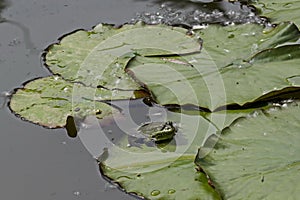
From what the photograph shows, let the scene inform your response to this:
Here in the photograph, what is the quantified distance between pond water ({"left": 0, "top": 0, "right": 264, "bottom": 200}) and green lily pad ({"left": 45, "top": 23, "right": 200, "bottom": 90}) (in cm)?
9

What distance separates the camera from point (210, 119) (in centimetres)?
161

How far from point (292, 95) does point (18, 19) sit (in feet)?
3.93

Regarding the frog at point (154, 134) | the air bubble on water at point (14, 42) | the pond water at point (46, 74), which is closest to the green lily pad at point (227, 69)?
the frog at point (154, 134)

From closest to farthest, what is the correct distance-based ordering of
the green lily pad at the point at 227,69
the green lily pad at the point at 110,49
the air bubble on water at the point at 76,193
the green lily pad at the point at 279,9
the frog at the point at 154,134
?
the air bubble on water at the point at 76,193, the frog at the point at 154,134, the green lily pad at the point at 227,69, the green lily pad at the point at 110,49, the green lily pad at the point at 279,9

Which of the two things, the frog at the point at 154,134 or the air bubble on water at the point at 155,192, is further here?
the frog at the point at 154,134

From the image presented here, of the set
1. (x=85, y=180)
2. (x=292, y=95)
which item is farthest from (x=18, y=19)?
(x=292, y=95)

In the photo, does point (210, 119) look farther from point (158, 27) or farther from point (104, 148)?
point (158, 27)

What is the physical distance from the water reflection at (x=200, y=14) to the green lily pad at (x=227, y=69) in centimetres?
17

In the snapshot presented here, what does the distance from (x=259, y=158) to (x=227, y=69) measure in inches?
17.6

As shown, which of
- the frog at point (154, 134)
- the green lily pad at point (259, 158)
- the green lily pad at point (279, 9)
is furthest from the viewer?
the green lily pad at point (279, 9)

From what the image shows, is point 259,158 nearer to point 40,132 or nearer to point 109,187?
point 109,187

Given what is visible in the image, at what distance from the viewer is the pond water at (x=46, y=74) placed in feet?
4.78

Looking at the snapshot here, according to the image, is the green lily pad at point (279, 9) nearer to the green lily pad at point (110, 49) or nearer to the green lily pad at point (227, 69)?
the green lily pad at point (227, 69)

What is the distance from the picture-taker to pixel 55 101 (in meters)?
1.76
